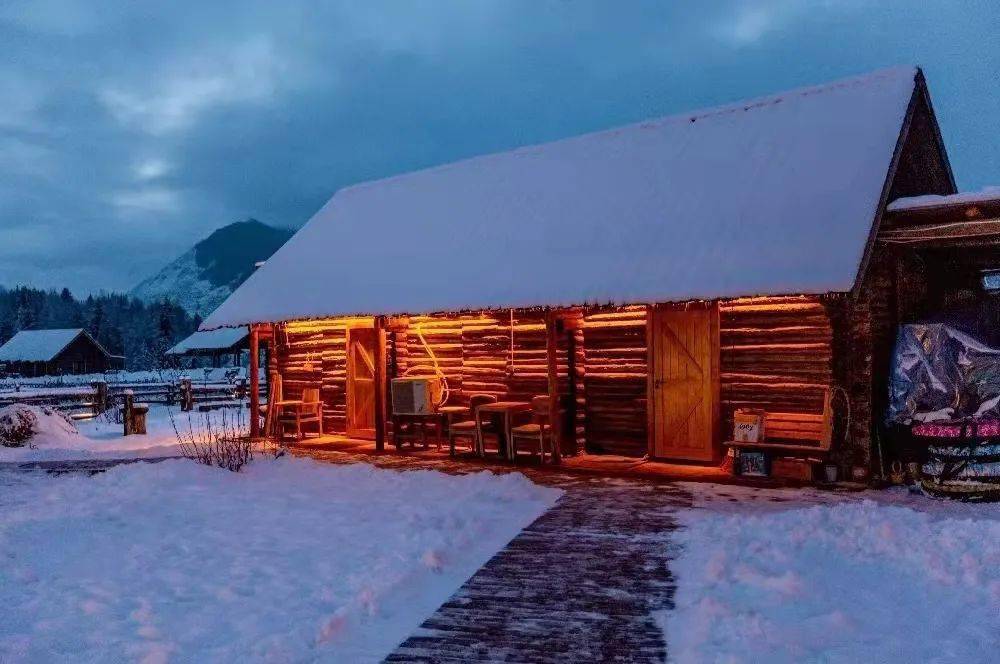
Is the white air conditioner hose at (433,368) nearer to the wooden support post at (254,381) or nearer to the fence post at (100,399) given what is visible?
the wooden support post at (254,381)

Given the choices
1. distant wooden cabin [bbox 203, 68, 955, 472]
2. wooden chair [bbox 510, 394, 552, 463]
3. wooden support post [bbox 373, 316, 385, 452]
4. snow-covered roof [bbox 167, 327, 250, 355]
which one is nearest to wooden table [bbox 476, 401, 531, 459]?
wooden chair [bbox 510, 394, 552, 463]

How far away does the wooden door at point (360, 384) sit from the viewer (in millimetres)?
14703

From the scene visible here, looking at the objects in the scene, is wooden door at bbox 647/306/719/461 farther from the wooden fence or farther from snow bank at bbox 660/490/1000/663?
the wooden fence

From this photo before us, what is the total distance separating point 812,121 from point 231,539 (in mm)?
10024

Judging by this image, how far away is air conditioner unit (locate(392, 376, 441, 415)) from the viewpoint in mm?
12555

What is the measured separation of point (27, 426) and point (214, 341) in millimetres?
22609

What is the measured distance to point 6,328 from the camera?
73750mm

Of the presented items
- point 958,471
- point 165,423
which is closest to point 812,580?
point 958,471

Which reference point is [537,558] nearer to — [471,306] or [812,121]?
[471,306]

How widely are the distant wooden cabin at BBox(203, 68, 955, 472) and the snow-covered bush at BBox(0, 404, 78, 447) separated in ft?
14.5

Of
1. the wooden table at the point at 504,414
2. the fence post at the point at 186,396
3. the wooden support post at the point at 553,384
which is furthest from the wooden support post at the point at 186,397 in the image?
the wooden support post at the point at 553,384

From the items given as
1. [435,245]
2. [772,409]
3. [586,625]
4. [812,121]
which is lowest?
[586,625]

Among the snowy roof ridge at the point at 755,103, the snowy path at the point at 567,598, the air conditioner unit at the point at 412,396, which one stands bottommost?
the snowy path at the point at 567,598

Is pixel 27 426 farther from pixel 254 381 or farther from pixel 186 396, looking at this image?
pixel 186 396
